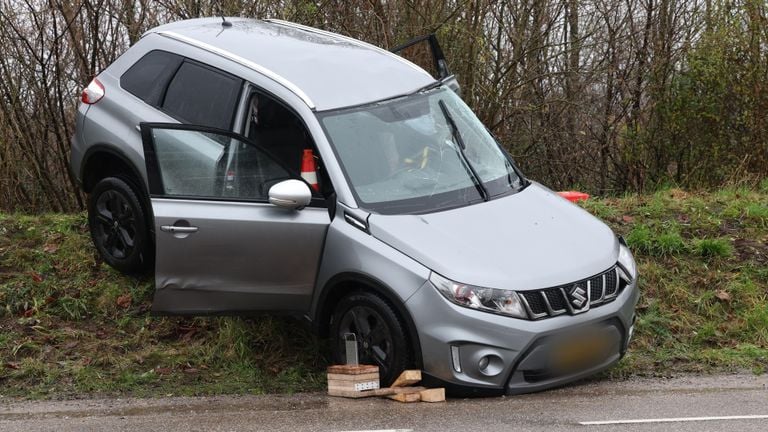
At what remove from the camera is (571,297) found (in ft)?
21.5

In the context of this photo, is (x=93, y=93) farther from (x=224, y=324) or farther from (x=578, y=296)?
(x=578, y=296)

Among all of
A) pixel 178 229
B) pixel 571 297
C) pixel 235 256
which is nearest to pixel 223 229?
pixel 235 256

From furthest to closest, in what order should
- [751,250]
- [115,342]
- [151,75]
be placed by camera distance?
[751,250] < [151,75] < [115,342]

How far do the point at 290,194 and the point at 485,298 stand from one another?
146 cm

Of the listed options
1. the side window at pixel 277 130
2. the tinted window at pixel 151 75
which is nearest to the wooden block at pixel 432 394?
the side window at pixel 277 130

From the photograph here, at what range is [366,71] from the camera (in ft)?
25.7

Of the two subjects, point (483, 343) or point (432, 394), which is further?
point (432, 394)

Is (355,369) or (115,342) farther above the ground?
(355,369)

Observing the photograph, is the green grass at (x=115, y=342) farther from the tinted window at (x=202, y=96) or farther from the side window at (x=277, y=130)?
the tinted window at (x=202, y=96)

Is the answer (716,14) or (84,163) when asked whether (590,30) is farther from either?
(84,163)

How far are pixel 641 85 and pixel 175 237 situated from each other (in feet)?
33.7

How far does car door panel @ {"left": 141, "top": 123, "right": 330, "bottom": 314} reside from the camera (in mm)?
7129

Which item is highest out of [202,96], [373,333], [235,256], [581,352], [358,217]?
[202,96]

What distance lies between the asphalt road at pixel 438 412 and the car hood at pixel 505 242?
30.1 inches
